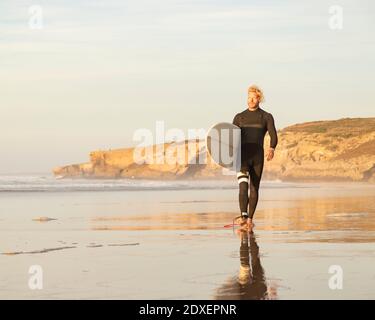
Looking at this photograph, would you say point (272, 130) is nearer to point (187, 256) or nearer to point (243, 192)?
point (243, 192)

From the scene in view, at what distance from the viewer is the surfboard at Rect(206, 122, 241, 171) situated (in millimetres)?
11773

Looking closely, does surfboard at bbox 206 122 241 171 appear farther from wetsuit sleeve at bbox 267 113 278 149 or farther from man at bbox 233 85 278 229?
wetsuit sleeve at bbox 267 113 278 149

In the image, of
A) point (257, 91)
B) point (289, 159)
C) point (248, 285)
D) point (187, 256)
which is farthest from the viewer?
point (289, 159)

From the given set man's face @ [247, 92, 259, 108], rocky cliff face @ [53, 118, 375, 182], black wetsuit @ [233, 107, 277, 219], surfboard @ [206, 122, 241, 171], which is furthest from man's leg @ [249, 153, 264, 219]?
rocky cliff face @ [53, 118, 375, 182]

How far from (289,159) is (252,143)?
44876mm

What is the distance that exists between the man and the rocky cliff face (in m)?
31.2

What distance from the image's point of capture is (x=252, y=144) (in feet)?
38.1

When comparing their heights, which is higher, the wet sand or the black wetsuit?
the black wetsuit

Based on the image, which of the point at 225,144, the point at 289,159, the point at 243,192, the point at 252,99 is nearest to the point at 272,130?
the point at 252,99

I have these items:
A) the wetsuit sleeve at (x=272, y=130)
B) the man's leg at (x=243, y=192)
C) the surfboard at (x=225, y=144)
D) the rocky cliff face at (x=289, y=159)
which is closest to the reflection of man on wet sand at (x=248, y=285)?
the man's leg at (x=243, y=192)

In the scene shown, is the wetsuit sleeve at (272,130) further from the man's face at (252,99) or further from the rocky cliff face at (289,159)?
the rocky cliff face at (289,159)

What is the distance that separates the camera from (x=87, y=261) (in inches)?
315

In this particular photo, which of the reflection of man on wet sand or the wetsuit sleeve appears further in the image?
the wetsuit sleeve

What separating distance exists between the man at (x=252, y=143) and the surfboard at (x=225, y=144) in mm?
117
